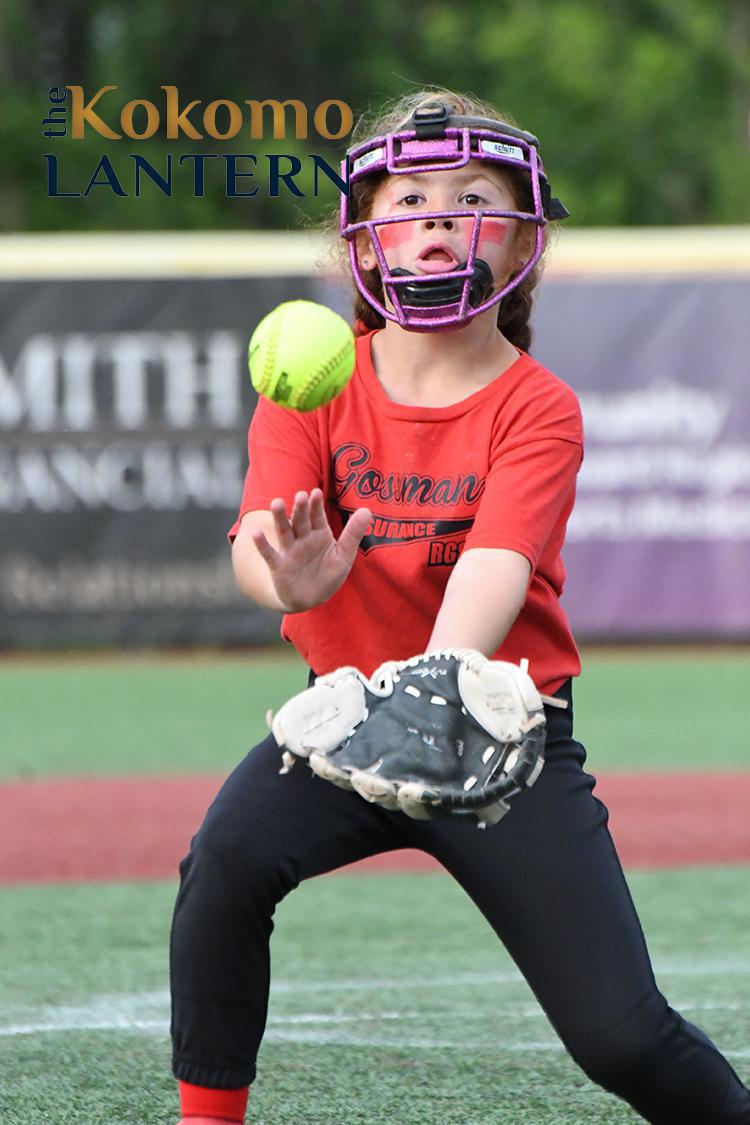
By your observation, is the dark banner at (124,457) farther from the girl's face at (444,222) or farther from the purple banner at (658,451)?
the girl's face at (444,222)

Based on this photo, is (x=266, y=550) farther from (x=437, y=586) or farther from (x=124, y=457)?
(x=124, y=457)

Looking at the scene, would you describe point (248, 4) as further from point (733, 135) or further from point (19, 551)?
point (19, 551)

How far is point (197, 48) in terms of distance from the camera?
27500 mm

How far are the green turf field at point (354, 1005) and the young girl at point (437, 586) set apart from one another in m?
0.65

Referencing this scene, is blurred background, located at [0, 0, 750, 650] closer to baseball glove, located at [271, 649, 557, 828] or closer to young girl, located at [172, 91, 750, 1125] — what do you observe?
young girl, located at [172, 91, 750, 1125]

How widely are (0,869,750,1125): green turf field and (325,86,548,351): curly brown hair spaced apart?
57.2 inches

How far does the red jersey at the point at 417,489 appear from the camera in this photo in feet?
9.84

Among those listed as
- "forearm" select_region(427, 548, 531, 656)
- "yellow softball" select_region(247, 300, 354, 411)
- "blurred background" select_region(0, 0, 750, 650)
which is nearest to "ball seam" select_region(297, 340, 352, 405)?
"yellow softball" select_region(247, 300, 354, 411)

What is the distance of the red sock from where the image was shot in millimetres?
2910

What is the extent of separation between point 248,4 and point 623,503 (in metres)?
17.1

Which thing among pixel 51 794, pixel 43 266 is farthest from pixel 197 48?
pixel 51 794

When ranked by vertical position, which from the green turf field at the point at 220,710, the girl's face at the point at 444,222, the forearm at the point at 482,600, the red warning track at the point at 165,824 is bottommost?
the red warning track at the point at 165,824

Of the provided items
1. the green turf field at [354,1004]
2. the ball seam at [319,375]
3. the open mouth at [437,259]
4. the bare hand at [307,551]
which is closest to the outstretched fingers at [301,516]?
the bare hand at [307,551]

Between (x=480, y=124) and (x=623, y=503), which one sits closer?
(x=480, y=124)
